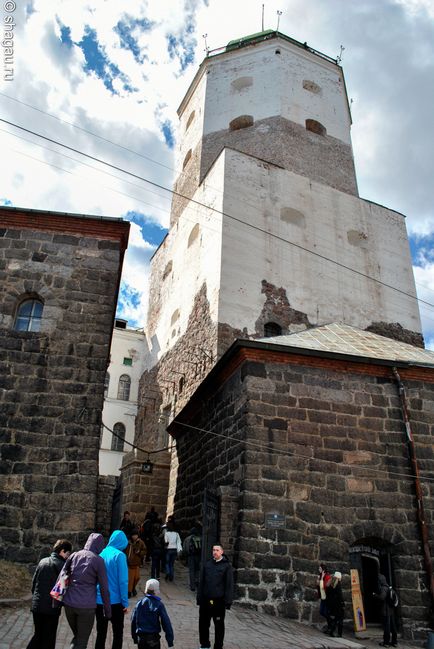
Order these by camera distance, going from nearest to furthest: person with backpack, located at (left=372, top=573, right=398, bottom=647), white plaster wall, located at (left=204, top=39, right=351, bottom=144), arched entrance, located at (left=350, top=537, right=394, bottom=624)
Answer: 1. person with backpack, located at (left=372, top=573, right=398, bottom=647)
2. arched entrance, located at (left=350, top=537, right=394, bottom=624)
3. white plaster wall, located at (left=204, top=39, right=351, bottom=144)

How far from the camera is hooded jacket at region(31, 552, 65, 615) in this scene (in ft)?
16.3

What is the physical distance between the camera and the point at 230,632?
7336 mm

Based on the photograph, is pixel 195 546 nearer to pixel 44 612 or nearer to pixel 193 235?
pixel 44 612

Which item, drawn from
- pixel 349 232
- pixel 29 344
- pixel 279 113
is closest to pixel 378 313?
pixel 349 232

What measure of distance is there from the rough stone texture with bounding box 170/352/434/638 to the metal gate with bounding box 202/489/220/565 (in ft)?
1.34

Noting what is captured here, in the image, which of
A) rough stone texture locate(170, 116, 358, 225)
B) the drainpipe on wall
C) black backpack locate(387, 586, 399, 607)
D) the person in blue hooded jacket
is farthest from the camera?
rough stone texture locate(170, 116, 358, 225)

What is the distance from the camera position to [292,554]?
923cm

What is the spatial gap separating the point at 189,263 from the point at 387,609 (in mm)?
14753

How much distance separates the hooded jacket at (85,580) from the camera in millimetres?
4898

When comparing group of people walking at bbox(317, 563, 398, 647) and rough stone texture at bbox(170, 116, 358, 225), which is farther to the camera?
rough stone texture at bbox(170, 116, 358, 225)

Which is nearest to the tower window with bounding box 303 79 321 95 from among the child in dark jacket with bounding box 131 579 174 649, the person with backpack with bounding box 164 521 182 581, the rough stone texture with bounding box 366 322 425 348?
the rough stone texture with bounding box 366 322 425 348

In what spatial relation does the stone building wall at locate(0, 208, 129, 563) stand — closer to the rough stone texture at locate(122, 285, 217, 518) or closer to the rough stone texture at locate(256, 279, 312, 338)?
the rough stone texture at locate(122, 285, 217, 518)

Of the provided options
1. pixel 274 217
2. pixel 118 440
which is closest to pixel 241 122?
pixel 274 217

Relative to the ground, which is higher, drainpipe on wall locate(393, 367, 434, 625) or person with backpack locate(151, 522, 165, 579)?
drainpipe on wall locate(393, 367, 434, 625)
